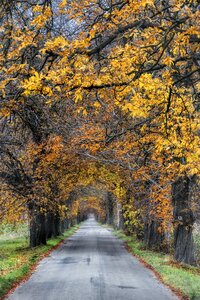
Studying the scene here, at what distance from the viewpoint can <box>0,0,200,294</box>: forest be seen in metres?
8.57

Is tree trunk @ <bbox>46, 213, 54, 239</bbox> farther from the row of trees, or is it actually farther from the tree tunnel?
the row of trees

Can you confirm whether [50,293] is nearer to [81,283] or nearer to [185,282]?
[81,283]

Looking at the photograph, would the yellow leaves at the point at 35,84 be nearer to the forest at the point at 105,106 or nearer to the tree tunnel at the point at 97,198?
the forest at the point at 105,106

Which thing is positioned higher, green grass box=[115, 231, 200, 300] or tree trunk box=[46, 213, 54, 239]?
tree trunk box=[46, 213, 54, 239]

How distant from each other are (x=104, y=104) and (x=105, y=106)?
1173 millimetres

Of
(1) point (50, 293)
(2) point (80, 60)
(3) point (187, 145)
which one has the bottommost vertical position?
(1) point (50, 293)

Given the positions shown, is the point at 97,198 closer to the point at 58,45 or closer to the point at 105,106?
the point at 105,106

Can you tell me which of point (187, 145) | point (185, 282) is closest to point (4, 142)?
point (185, 282)

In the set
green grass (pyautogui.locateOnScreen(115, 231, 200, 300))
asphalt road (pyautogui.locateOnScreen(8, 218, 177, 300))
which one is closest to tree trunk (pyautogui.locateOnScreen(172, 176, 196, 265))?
green grass (pyautogui.locateOnScreen(115, 231, 200, 300))

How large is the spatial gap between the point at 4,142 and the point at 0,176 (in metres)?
6.71

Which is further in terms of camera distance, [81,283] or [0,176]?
[0,176]

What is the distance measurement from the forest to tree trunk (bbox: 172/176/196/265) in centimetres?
5

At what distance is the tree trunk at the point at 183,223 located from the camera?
21578mm

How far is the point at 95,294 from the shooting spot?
13.0m
